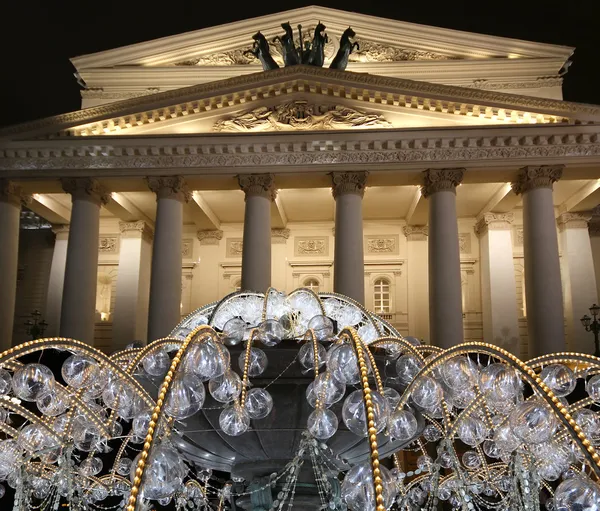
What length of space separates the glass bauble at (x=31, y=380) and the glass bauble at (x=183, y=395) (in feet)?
3.84

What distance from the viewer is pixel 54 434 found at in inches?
266

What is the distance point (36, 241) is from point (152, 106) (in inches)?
536

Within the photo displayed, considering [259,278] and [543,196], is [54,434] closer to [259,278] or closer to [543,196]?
[259,278]

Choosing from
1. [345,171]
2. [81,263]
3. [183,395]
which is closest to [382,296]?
[345,171]

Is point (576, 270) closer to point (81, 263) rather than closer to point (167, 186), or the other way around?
point (167, 186)

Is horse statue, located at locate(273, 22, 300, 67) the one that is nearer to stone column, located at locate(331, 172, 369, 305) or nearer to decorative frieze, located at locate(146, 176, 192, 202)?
stone column, located at locate(331, 172, 369, 305)

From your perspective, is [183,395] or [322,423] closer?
[183,395]

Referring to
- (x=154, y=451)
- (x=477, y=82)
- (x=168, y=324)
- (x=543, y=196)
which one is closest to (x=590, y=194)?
(x=543, y=196)

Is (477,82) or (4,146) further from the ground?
(477,82)

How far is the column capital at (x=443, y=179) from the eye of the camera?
24844 mm

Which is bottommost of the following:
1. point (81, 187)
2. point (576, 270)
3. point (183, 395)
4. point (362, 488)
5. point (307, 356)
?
point (362, 488)

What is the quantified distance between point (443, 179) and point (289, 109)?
5.60m

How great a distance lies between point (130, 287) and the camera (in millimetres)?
30922

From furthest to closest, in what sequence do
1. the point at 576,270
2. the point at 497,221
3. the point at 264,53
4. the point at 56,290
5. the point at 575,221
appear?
the point at 56,290, the point at 497,221, the point at 575,221, the point at 576,270, the point at 264,53
